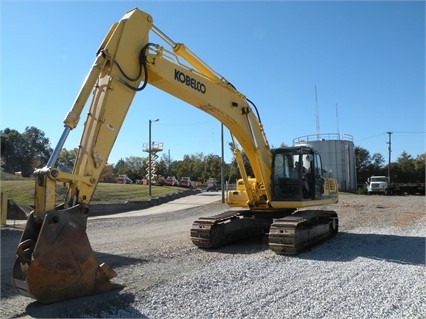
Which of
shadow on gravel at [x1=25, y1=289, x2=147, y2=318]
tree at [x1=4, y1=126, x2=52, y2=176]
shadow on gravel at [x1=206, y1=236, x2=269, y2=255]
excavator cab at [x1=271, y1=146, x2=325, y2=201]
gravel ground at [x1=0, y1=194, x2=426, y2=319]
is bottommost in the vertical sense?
shadow on gravel at [x1=206, y1=236, x2=269, y2=255]

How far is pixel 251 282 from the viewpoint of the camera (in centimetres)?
711

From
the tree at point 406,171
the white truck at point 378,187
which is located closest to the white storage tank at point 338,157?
the white truck at point 378,187

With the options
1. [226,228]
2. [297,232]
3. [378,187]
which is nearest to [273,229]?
[297,232]

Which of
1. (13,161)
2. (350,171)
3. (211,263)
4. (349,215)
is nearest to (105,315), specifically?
(211,263)

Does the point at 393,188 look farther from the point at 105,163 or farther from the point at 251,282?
the point at 105,163

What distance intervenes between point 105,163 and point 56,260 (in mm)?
1949

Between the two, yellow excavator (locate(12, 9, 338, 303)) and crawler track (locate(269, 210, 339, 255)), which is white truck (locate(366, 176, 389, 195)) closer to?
yellow excavator (locate(12, 9, 338, 303))

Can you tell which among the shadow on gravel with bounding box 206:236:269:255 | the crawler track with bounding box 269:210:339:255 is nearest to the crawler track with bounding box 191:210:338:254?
the crawler track with bounding box 269:210:339:255

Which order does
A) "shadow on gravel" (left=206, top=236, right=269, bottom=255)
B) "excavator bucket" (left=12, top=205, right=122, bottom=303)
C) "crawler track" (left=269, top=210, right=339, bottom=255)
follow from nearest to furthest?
"excavator bucket" (left=12, top=205, right=122, bottom=303) → "crawler track" (left=269, top=210, right=339, bottom=255) → "shadow on gravel" (left=206, top=236, right=269, bottom=255)

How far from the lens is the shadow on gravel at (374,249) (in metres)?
9.43

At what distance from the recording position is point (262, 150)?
11.7m

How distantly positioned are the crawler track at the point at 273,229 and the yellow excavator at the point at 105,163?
0.09 ft

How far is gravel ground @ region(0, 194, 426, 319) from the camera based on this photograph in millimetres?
5617

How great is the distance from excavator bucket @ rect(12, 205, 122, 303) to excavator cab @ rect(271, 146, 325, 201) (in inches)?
262
